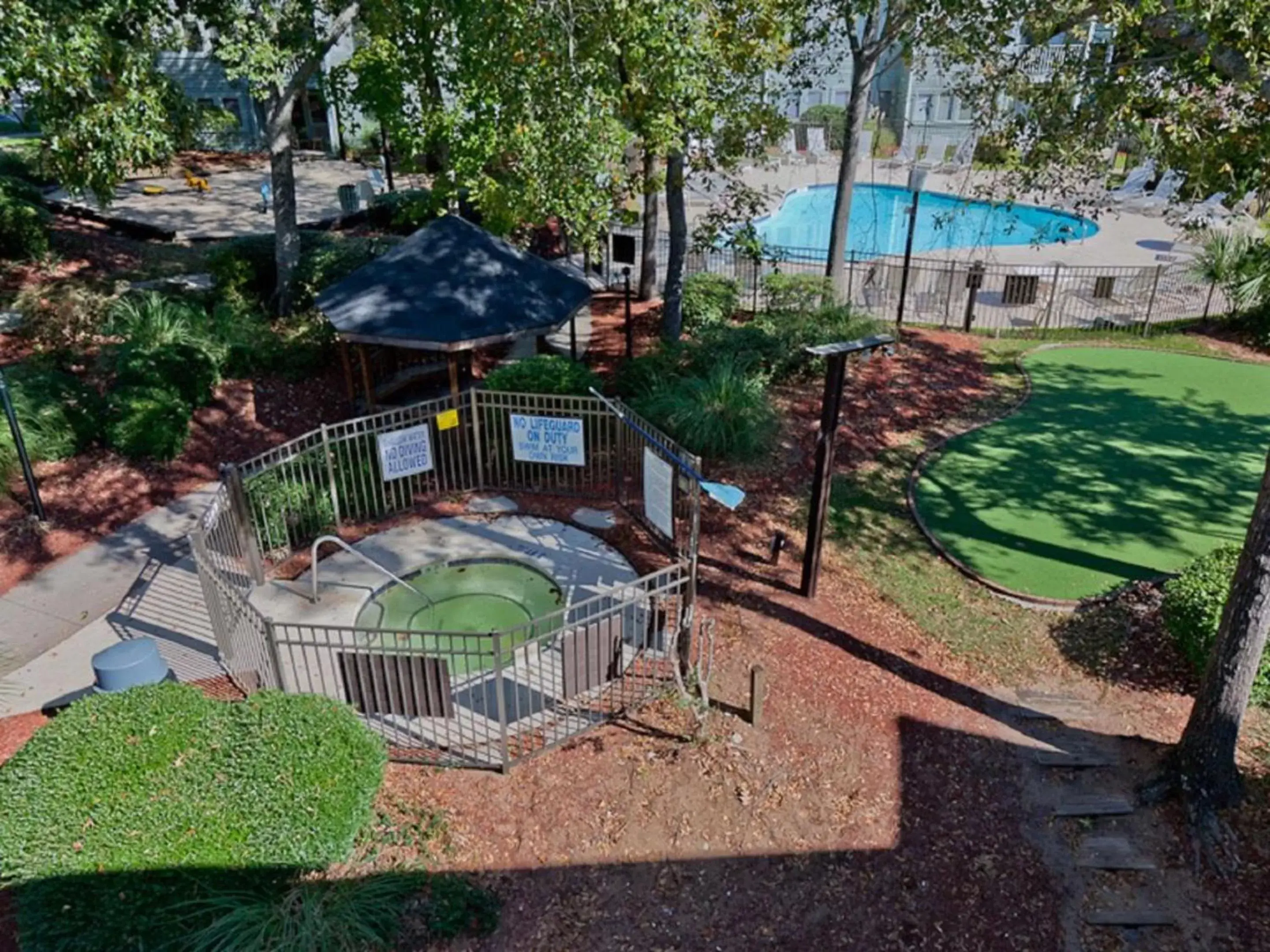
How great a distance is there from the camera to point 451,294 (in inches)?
437

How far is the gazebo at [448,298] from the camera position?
10.7m

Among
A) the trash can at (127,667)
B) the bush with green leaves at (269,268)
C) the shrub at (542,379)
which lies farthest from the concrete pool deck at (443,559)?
the bush with green leaves at (269,268)

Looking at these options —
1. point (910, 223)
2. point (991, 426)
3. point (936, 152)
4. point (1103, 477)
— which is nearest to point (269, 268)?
point (910, 223)

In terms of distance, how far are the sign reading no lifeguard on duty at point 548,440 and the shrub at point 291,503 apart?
175 centimetres

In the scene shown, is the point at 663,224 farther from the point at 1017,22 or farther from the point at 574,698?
the point at 574,698

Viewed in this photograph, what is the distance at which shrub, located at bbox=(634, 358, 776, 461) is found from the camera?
36.7 feet

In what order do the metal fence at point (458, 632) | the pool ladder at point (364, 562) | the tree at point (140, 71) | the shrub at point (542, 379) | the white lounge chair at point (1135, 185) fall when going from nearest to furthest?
the metal fence at point (458, 632), the pool ladder at point (364, 562), the tree at point (140, 71), the shrub at point (542, 379), the white lounge chair at point (1135, 185)

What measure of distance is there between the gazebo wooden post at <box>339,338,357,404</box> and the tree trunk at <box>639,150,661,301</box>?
5.75 meters

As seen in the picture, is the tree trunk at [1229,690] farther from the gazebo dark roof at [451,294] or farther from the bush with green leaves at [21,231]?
the bush with green leaves at [21,231]

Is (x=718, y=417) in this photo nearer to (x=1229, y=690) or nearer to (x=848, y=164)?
(x=1229, y=690)

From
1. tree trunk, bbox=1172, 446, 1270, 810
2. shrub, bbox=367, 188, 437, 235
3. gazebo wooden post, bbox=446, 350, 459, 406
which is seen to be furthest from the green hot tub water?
shrub, bbox=367, 188, 437, 235

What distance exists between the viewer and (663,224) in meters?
25.1

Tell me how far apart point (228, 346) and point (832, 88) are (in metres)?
38.4

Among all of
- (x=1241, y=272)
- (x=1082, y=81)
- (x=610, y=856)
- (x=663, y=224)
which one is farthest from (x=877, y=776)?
(x=663, y=224)
